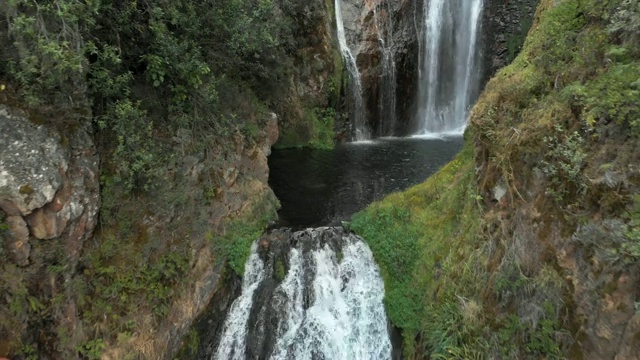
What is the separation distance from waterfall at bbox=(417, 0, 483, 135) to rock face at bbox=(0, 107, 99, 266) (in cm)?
1664

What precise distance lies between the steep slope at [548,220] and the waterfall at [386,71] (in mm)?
12553

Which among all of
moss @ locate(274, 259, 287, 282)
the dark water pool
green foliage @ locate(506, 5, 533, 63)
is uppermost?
green foliage @ locate(506, 5, 533, 63)

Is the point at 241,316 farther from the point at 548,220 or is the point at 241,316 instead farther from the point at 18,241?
the point at 548,220

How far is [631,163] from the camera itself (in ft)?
12.5

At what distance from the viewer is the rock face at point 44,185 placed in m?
5.20

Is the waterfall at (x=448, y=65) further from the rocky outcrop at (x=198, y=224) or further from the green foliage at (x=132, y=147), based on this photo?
the green foliage at (x=132, y=147)

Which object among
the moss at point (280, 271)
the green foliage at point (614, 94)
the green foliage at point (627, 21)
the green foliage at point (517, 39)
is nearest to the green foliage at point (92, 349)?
the moss at point (280, 271)

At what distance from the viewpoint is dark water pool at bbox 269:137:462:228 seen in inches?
368

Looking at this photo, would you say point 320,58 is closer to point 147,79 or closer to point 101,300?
point 147,79

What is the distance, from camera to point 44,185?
5.41 metres

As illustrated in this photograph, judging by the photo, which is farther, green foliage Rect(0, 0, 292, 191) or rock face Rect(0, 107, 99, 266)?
rock face Rect(0, 107, 99, 266)

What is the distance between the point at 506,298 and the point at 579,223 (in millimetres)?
1301

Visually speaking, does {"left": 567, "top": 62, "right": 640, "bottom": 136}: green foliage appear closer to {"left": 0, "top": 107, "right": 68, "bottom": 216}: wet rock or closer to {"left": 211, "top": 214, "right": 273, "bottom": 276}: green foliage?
{"left": 211, "top": 214, "right": 273, "bottom": 276}: green foliage

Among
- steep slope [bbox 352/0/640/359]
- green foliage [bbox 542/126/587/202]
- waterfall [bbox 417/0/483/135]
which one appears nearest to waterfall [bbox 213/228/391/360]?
steep slope [bbox 352/0/640/359]
